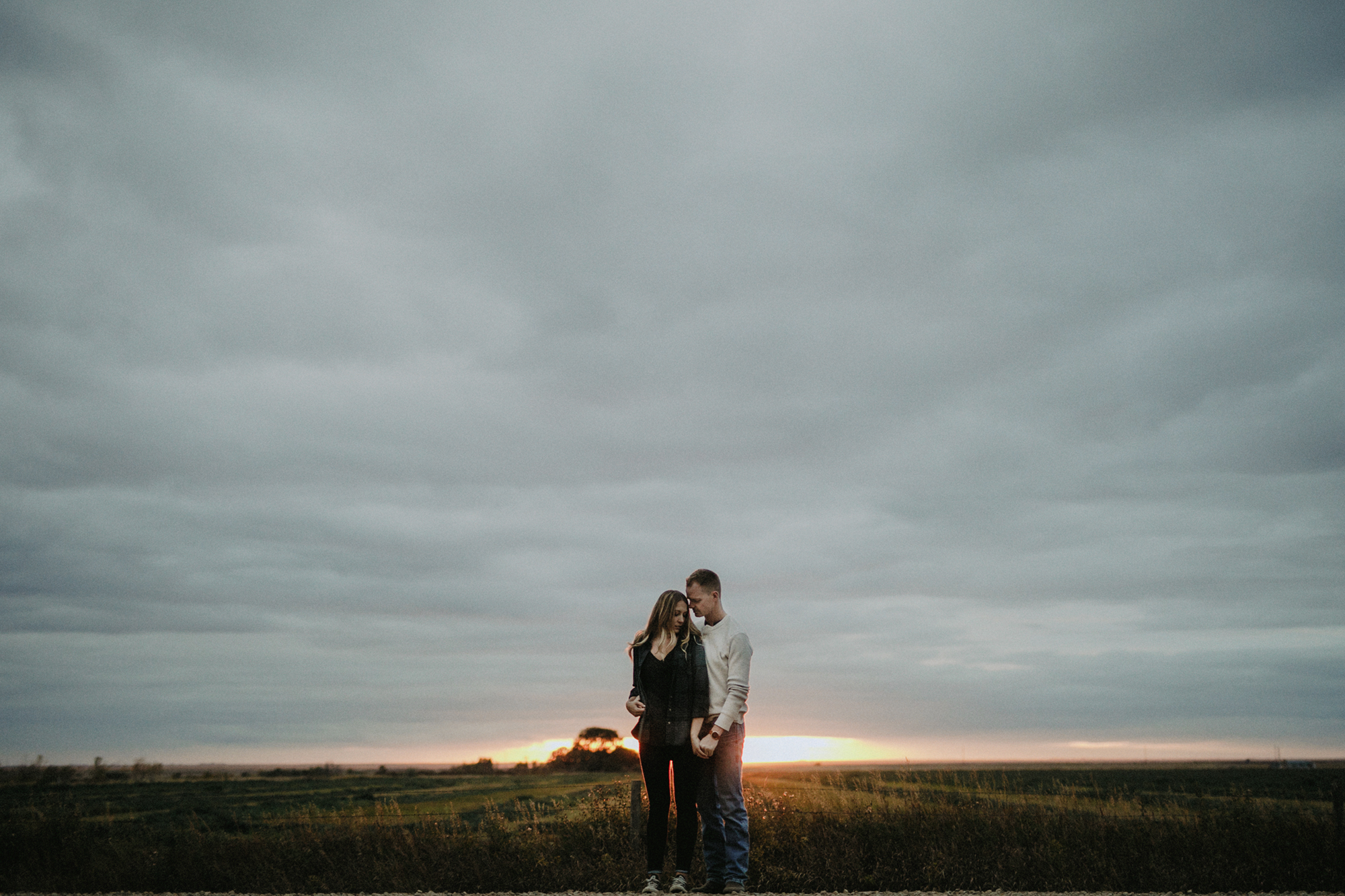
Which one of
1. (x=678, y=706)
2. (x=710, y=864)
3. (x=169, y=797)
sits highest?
(x=678, y=706)

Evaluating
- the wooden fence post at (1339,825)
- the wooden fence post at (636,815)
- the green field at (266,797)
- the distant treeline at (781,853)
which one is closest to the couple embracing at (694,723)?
the distant treeline at (781,853)

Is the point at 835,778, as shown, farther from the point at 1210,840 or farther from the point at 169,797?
the point at 169,797

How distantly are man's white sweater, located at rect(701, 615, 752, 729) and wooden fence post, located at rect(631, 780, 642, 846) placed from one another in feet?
8.86

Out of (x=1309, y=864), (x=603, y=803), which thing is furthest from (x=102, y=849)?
(x=1309, y=864)

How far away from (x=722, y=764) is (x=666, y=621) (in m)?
1.28

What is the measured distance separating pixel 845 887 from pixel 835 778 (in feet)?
73.8

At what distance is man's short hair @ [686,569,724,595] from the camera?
23.3ft

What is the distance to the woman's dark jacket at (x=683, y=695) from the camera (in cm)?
685

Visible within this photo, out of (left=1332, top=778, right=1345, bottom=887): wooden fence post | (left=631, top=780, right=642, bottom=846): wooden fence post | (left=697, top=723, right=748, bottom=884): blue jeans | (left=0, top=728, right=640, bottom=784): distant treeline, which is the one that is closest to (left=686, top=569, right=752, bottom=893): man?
(left=697, top=723, right=748, bottom=884): blue jeans

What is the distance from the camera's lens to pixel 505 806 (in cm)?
3188

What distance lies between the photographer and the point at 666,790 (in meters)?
6.98

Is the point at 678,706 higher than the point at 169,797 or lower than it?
higher

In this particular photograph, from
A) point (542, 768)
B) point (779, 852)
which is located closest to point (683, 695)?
point (779, 852)

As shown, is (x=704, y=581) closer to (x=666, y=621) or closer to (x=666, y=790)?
(x=666, y=621)
